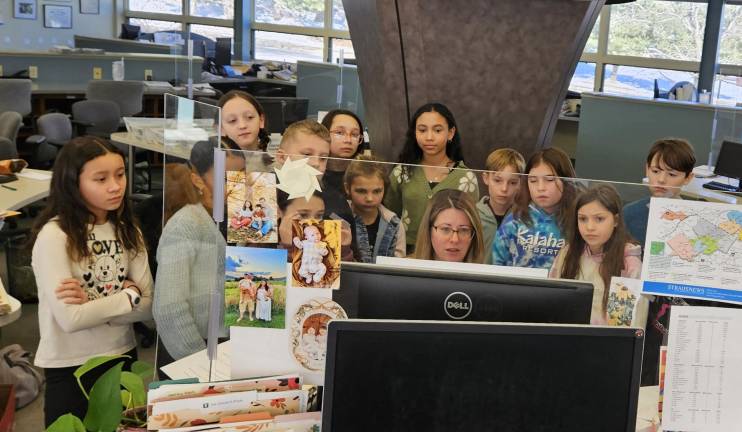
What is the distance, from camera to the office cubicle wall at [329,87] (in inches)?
273

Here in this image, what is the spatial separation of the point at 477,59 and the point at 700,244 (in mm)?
1447

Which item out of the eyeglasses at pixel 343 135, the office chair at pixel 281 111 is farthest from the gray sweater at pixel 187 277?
the office chair at pixel 281 111

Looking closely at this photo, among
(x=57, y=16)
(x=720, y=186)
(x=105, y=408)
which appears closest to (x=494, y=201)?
(x=105, y=408)

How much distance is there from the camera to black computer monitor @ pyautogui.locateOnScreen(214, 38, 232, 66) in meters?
11.4

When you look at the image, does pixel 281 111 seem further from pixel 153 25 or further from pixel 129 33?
pixel 153 25

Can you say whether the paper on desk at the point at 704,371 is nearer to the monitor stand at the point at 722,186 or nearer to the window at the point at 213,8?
the monitor stand at the point at 722,186

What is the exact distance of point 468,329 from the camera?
1.27 meters

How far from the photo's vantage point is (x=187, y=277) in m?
1.85

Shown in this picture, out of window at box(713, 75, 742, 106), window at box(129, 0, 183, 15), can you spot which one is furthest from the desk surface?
window at box(129, 0, 183, 15)

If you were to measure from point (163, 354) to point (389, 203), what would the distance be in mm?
763

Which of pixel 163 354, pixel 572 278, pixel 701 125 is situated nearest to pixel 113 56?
pixel 701 125

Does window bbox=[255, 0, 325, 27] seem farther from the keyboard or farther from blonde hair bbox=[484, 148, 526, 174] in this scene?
blonde hair bbox=[484, 148, 526, 174]

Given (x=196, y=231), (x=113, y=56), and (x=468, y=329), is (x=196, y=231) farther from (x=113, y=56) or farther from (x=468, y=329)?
(x=113, y=56)

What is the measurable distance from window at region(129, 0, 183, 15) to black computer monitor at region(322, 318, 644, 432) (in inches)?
583
